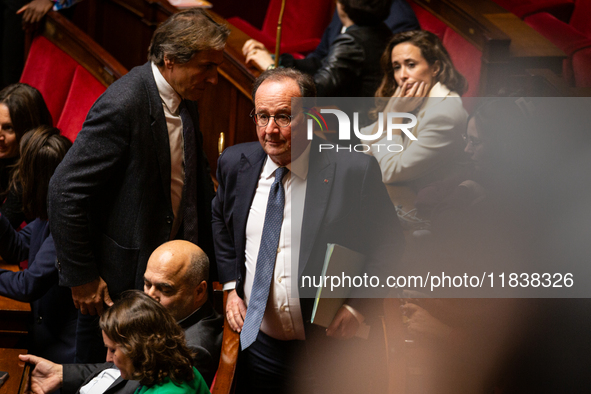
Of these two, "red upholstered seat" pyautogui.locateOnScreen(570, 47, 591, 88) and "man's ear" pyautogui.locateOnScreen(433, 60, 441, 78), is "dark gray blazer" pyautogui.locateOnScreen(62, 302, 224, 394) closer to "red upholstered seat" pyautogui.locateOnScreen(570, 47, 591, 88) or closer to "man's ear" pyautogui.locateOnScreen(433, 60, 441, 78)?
"man's ear" pyautogui.locateOnScreen(433, 60, 441, 78)

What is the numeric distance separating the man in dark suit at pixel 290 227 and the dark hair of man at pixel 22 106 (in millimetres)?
1540

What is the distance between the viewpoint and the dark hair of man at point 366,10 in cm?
283

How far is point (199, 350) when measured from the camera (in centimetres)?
174

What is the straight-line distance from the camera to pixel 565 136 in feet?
6.17

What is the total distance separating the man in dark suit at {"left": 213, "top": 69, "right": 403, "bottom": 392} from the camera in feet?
5.53

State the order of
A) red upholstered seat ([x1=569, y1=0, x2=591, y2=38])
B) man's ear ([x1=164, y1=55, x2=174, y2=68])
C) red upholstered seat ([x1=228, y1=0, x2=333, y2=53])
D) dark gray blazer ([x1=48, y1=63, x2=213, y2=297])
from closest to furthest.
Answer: dark gray blazer ([x1=48, y1=63, x2=213, y2=297]) → man's ear ([x1=164, y1=55, x2=174, y2=68]) → red upholstered seat ([x1=569, y1=0, x2=591, y2=38]) → red upholstered seat ([x1=228, y1=0, x2=333, y2=53])

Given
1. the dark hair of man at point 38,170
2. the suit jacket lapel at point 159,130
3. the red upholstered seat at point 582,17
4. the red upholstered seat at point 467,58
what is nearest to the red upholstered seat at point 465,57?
the red upholstered seat at point 467,58

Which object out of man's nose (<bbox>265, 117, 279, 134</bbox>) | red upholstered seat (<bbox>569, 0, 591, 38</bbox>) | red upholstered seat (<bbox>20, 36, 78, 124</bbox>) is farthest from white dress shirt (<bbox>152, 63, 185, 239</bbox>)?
red upholstered seat (<bbox>569, 0, 591, 38</bbox>)

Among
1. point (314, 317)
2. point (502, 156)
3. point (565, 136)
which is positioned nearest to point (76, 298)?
point (314, 317)

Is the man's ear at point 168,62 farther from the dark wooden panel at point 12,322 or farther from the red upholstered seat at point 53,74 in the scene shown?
the red upholstered seat at point 53,74

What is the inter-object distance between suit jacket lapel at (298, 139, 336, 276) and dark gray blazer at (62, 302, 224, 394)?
0.35m

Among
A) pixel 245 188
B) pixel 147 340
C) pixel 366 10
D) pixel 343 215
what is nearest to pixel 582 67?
pixel 366 10

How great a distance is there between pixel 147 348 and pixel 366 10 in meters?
2.03

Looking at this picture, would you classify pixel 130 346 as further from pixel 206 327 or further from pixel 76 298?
pixel 76 298
